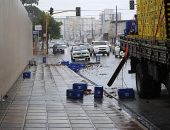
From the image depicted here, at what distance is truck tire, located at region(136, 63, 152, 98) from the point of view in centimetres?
1511

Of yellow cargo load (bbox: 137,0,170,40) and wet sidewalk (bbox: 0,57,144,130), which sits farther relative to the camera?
yellow cargo load (bbox: 137,0,170,40)

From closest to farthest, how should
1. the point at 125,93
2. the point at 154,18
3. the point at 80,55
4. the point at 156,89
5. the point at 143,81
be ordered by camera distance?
the point at 154,18, the point at 143,81, the point at 156,89, the point at 125,93, the point at 80,55

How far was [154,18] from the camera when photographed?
1298 cm

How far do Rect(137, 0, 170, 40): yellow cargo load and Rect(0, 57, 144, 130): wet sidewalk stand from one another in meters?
2.10

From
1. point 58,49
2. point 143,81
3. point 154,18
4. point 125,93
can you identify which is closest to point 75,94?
point 125,93

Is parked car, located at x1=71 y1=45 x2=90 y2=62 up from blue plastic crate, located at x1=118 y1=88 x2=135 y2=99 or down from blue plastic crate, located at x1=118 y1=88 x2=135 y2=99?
down

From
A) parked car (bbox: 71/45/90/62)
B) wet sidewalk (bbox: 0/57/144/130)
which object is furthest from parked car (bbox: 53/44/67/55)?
wet sidewalk (bbox: 0/57/144/130)

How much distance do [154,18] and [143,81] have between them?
2.77 m

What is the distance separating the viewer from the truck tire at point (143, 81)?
595 inches

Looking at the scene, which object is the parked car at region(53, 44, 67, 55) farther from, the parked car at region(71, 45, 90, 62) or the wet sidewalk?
the wet sidewalk

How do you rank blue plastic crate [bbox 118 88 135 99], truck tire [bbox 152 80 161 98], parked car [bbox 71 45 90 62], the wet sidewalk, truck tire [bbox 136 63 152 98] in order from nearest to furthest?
the wet sidewalk, truck tire [bbox 136 63 152 98], truck tire [bbox 152 80 161 98], blue plastic crate [bbox 118 88 135 99], parked car [bbox 71 45 90 62]

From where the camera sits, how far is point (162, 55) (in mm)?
11539

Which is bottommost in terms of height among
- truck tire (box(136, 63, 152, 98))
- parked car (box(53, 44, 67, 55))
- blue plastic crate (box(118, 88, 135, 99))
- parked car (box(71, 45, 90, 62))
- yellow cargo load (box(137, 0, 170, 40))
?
parked car (box(53, 44, 67, 55))

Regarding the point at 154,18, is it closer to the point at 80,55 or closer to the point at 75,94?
the point at 75,94
